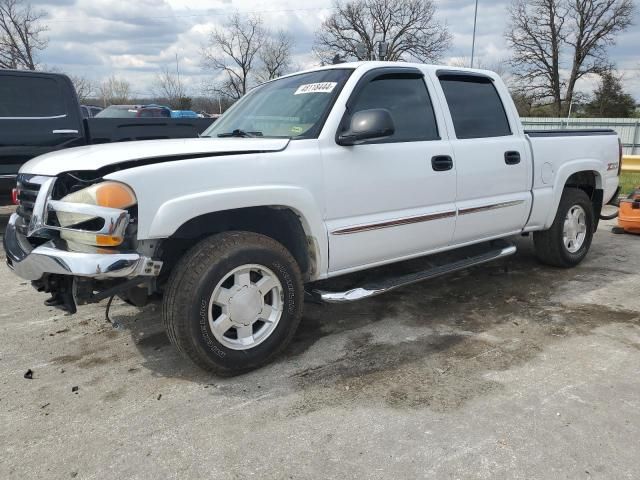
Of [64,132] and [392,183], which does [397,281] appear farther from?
[64,132]

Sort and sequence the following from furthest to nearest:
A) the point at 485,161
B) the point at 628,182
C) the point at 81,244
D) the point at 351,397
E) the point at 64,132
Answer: the point at 628,182 < the point at 64,132 < the point at 485,161 < the point at 351,397 < the point at 81,244

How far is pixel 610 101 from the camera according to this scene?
40562 millimetres

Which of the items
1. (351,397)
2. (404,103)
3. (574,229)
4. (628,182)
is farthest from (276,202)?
(628,182)

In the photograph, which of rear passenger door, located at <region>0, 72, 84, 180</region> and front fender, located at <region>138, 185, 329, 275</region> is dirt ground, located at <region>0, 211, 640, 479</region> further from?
rear passenger door, located at <region>0, 72, 84, 180</region>

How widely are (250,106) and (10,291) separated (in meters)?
2.90

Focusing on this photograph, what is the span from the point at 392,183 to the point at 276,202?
930mm

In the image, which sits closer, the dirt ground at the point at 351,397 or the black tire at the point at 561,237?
the dirt ground at the point at 351,397

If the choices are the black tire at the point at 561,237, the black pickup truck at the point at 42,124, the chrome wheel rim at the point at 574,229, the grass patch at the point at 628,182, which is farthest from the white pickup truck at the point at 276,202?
the grass patch at the point at 628,182

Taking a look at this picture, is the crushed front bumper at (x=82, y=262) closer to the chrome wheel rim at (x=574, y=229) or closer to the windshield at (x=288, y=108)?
the windshield at (x=288, y=108)

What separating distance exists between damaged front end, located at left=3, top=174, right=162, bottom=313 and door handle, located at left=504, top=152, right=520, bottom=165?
3024 mm

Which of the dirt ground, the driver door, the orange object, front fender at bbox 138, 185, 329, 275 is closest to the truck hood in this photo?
front fender at bbox 138, 185, 329, 275

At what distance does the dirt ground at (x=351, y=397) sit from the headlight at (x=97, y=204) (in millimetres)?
936

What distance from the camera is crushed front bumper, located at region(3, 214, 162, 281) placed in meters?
2.73

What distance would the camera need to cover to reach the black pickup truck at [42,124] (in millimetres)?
6988
